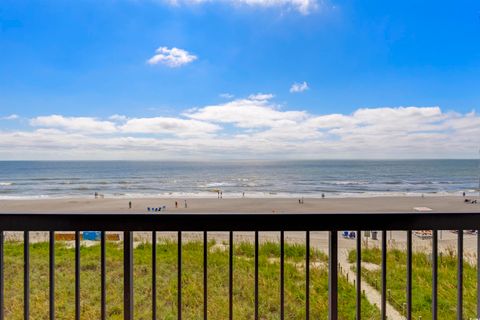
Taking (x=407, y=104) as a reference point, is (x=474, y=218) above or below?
below

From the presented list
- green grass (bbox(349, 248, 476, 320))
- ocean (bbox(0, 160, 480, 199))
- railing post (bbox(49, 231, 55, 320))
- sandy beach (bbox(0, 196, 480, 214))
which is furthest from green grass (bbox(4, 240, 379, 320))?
ocean (bbox(0, 160, 480, 199))

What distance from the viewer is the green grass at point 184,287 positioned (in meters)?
1.95

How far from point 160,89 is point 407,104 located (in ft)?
54.3

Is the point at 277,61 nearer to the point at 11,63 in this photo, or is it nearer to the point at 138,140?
the point at 11,63

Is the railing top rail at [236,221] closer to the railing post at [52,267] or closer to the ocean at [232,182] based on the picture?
the railing post at [52,267]

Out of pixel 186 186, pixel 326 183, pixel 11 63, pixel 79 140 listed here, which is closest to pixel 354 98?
pixel 326 183

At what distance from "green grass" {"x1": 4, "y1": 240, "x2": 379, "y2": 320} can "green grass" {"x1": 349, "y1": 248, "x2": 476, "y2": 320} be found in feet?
0.99

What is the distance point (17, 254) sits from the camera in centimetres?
261

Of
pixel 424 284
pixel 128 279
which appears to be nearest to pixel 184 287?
pixel 128 279

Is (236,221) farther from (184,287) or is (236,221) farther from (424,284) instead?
(424,284)

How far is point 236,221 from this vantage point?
1.13m

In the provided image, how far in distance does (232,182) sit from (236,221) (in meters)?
19.8

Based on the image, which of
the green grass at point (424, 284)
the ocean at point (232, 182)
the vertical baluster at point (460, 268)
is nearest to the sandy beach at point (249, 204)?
the ocean at point (232, 182)

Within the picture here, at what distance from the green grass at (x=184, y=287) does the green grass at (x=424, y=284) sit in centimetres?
30
